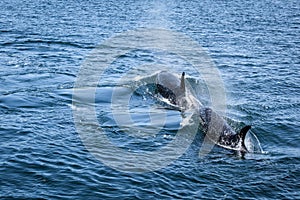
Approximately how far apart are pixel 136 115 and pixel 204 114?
8.52ft

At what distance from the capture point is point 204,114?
58.0ft

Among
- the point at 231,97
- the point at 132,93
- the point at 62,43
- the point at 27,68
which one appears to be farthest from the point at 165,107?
the point at 62,43

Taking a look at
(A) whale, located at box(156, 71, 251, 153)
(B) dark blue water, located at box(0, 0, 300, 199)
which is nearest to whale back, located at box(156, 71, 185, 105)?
(A) whale, located at box(156, 71, 251, 153)

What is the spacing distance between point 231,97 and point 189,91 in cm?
197

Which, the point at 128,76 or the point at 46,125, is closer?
the point at 46,125

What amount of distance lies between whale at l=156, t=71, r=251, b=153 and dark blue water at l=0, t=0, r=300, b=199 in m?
0.47

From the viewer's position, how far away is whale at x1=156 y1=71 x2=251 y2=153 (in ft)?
50.7

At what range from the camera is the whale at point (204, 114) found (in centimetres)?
1545

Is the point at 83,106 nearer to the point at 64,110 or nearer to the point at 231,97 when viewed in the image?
the point at 64,110

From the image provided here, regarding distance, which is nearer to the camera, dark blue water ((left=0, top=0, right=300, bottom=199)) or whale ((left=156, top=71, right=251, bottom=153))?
dark blue water ((left=0, top=0, right=300, bottom=199))

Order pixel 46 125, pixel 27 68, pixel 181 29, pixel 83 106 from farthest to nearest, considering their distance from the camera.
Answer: pixel 181 29, pixel 27 68, pixel 83 106, pixel 46 125

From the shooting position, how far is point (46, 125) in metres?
16.2

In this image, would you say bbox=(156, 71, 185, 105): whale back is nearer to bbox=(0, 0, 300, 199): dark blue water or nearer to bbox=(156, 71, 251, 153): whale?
bbox=(156, 71, 251, 153): whale

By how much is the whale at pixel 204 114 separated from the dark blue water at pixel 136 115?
0.47 m
